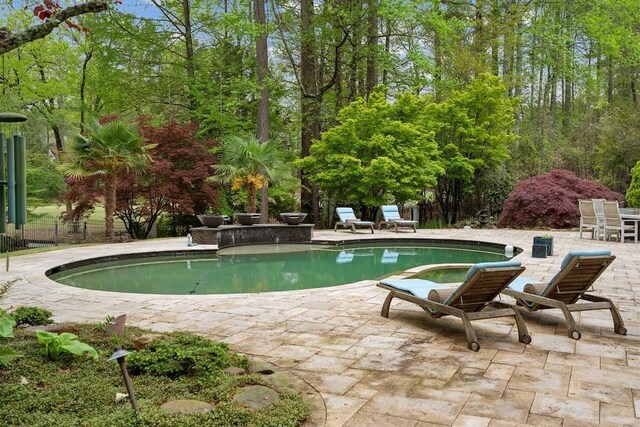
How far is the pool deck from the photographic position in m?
2.98

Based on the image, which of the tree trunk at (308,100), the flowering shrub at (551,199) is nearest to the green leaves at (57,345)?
the tree trunk at (308,100)

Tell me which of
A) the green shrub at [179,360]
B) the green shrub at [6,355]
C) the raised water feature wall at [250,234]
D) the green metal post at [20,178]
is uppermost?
the green metal post at [20,178]

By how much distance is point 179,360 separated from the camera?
3436mm

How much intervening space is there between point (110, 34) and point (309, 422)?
1891 cm

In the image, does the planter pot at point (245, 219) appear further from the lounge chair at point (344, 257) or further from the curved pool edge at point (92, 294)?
the lounge chair at point (344, 257)

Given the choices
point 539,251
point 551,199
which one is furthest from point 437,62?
point 539,251

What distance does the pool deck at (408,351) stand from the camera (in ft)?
9.78

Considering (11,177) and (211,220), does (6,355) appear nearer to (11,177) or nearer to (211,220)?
(11,177)

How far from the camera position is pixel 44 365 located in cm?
345

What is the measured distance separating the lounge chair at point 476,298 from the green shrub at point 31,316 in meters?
3.35

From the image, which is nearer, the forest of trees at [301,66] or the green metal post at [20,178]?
the green metal post at [20,178]

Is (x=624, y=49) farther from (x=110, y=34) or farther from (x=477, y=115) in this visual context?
Answer: (x=110, y=34)

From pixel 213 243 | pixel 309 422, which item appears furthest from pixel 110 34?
pixel 309 422

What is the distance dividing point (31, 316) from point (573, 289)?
4913 mm
